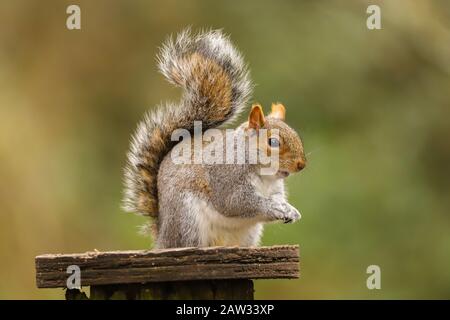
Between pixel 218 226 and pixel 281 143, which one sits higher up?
pixel 281 143

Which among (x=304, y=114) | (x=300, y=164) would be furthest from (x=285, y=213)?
(x=304, y=114)

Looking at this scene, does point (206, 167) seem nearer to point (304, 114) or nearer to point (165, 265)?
point (165, 265)

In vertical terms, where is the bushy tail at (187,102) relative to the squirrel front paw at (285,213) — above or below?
above

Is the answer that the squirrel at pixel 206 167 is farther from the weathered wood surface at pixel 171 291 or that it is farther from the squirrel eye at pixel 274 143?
the weathered wood surface at pixel 171 291

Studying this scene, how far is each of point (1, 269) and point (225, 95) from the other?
14.5ft

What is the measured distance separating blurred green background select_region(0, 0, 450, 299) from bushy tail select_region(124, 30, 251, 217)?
417cm

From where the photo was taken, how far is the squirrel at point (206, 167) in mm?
4277

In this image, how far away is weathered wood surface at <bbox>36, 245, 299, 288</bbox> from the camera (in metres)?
3.58

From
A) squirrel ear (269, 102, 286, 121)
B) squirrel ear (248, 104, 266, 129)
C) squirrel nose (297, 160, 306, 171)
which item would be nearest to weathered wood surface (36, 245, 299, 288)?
squirrel nose (297, 160, 306, 171)

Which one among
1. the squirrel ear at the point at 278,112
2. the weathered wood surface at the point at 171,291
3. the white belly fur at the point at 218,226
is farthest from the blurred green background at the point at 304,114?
the weathered wood surface at the point at 171,291

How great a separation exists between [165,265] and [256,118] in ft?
3.23

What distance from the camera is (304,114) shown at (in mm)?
9719
